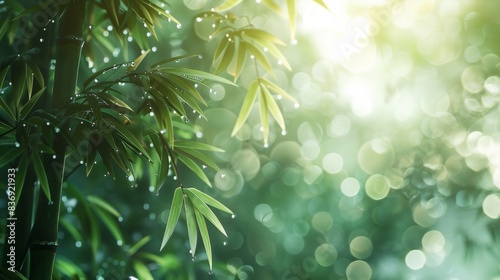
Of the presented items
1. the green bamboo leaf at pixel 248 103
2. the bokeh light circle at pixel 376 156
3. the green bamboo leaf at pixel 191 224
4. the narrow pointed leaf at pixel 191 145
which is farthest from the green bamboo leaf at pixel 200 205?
the bokeh light circle at pixel 376 156

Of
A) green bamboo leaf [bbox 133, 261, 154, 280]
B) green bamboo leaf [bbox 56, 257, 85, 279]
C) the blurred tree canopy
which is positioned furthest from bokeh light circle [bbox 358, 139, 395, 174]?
green bamboo leaf [bbox 56, 257, 85, 279]

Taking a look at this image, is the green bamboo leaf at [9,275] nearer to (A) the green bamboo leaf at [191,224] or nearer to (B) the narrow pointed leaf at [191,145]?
(A) the green bamboo leaf at [191,224]

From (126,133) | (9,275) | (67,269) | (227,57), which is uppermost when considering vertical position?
(227,57)

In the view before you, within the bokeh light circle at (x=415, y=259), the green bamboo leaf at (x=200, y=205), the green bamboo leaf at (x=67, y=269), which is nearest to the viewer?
the green bamboo leaf at (x=200, y=205)

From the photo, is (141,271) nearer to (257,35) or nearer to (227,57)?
(227,57)

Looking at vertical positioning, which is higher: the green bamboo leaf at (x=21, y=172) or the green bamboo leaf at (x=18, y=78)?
the green bamboo leaf at (x=18, y=78)

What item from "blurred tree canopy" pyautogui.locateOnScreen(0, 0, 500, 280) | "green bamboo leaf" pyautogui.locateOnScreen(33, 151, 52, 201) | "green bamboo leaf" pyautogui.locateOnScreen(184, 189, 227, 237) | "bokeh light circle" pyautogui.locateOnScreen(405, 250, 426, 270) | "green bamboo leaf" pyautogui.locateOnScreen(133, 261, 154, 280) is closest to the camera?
"green bamboo leaf" pyautogui.locateOnScreen(33, 151, 52, 201)

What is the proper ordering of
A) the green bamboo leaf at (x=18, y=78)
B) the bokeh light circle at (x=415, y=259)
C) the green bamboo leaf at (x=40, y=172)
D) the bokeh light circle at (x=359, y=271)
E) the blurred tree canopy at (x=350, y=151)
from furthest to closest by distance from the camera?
the bokeh light circle at (x=359, y=271), the bokeh light circle at (x=415, y=259), the blurred tree canopy at (x=350, y=151), the green bamboo leaf at (x=18, y=78), the green bamboo leaf at (x=40, y=172)

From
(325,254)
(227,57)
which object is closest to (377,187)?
(325,254)

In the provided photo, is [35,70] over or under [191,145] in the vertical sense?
over

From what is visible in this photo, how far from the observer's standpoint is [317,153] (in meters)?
3.97

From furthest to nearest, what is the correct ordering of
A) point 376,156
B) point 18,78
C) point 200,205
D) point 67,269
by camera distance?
point 376,156 < point 67,269 < point 200,205 < point 18,78

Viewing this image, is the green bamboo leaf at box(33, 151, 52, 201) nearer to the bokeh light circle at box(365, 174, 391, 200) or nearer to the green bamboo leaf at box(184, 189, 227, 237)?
the green bamboo leaf at box(184, 189, 227, 237)

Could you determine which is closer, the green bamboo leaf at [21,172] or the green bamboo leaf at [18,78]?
the green bamboo leaf at [21,172]
